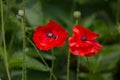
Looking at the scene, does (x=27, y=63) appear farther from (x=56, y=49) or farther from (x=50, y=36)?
(x=56, y=49)

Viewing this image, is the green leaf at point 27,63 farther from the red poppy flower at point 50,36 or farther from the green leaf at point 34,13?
the green leaf at point 34,13

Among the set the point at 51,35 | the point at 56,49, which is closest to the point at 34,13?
the point at 56,49

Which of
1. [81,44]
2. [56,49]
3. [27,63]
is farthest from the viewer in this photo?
[56,49]

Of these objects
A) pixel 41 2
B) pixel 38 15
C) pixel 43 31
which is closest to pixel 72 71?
pixel 38 15

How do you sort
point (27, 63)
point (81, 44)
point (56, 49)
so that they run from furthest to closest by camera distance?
point (56, 49), point (27, 63), point (81, 44)

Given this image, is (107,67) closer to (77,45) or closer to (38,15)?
(38,15)

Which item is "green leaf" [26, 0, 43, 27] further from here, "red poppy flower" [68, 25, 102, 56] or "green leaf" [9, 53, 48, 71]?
"red poppy flower" [68, 25, 102, 56]

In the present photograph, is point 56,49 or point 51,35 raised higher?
point 51,35

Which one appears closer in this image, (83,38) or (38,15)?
(83,38)
